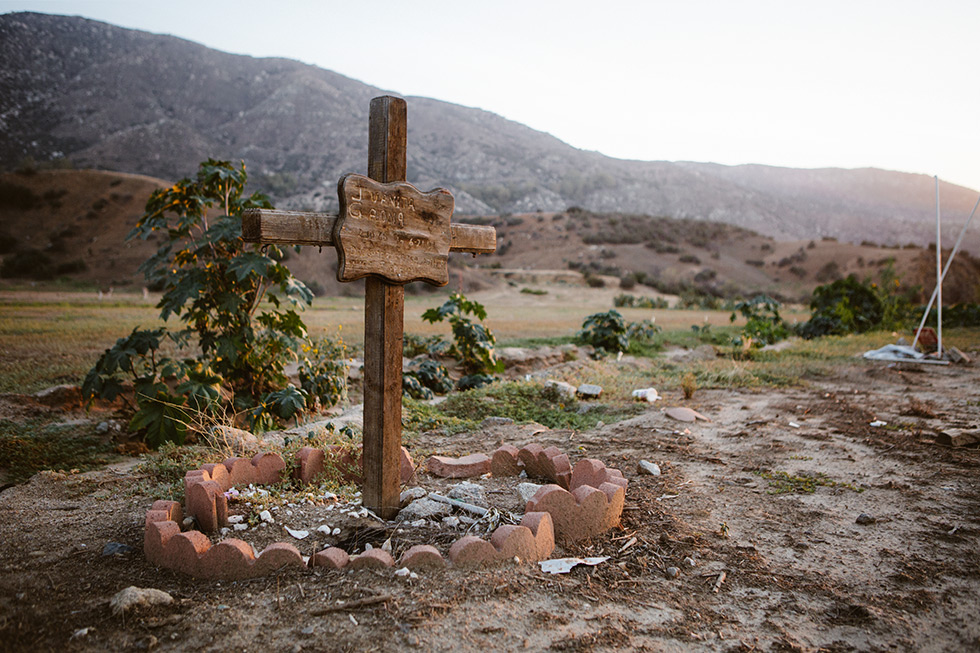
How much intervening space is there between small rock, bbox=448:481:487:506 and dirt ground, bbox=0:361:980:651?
1.24ft

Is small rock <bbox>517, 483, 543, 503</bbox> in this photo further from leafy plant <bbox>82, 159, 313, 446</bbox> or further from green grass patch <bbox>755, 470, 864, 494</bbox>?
leafy plant <bbox>82, 159, 313, 446</bbox>

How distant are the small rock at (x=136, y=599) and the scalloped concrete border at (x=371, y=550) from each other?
251 mm

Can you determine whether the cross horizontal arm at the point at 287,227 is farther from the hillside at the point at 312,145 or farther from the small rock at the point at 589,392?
the hillside at the point at 312,145

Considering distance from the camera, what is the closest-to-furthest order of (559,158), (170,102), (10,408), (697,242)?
1. (10,408)
2. (697,242)
3. (170,102)
4. (559,158)

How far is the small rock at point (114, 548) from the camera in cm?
270

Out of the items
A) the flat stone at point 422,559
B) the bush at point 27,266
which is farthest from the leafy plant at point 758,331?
the bush at point 27,266

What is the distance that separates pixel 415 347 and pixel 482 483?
509 centimetres

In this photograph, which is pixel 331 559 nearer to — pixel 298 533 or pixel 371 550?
pixel 371 550

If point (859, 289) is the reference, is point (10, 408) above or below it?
below

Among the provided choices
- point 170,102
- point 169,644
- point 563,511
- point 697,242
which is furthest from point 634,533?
point 170,102

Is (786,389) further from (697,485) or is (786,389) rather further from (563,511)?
(563,511)

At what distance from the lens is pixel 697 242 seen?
39.8 m

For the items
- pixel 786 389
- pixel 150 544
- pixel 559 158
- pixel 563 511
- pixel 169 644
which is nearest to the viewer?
pixel 169 644

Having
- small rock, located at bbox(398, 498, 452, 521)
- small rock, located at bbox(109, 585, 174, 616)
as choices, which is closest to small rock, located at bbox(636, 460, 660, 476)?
small rock, located at bbox(398, 498, 452, 521)
